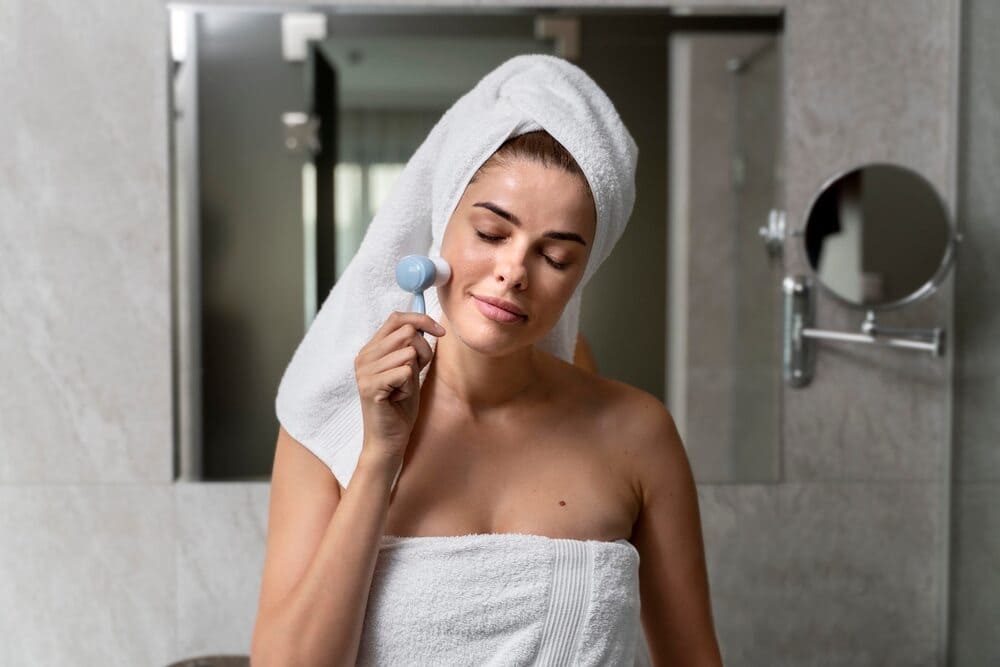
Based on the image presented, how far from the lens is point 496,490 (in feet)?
3.35

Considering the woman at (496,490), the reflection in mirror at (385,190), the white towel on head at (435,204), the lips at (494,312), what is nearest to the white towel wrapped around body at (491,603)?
the woman at (496,490)

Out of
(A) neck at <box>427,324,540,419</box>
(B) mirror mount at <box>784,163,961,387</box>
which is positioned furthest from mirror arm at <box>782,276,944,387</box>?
(A) neck at <box>427,324,540,419</box>

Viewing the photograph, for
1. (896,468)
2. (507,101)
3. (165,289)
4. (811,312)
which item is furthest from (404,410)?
(896,468)

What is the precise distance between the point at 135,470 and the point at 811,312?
1077 mm

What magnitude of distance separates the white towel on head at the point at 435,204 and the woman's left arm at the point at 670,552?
188 millimetres

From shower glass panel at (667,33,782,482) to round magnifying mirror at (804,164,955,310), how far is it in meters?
0.08

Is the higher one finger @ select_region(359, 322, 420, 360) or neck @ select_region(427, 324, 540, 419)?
finger @ select_region(359, 322, 420, 360)

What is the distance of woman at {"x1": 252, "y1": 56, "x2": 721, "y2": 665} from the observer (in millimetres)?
904

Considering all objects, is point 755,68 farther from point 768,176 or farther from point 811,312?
point 811,312

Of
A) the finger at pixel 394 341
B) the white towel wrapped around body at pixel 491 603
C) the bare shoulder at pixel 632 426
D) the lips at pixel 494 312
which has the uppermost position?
the lips at pixel 494 312

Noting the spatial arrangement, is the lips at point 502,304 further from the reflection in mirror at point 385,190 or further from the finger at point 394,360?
the reflection in mirror at point 385,190

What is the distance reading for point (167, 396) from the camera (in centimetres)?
159

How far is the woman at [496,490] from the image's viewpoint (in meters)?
0.90

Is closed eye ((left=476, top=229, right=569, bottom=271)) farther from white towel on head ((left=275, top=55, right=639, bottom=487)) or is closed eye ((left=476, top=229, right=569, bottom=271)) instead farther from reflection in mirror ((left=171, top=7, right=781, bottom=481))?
reflection in mirror ((left=171, top=7, right=781, bottom=481))
